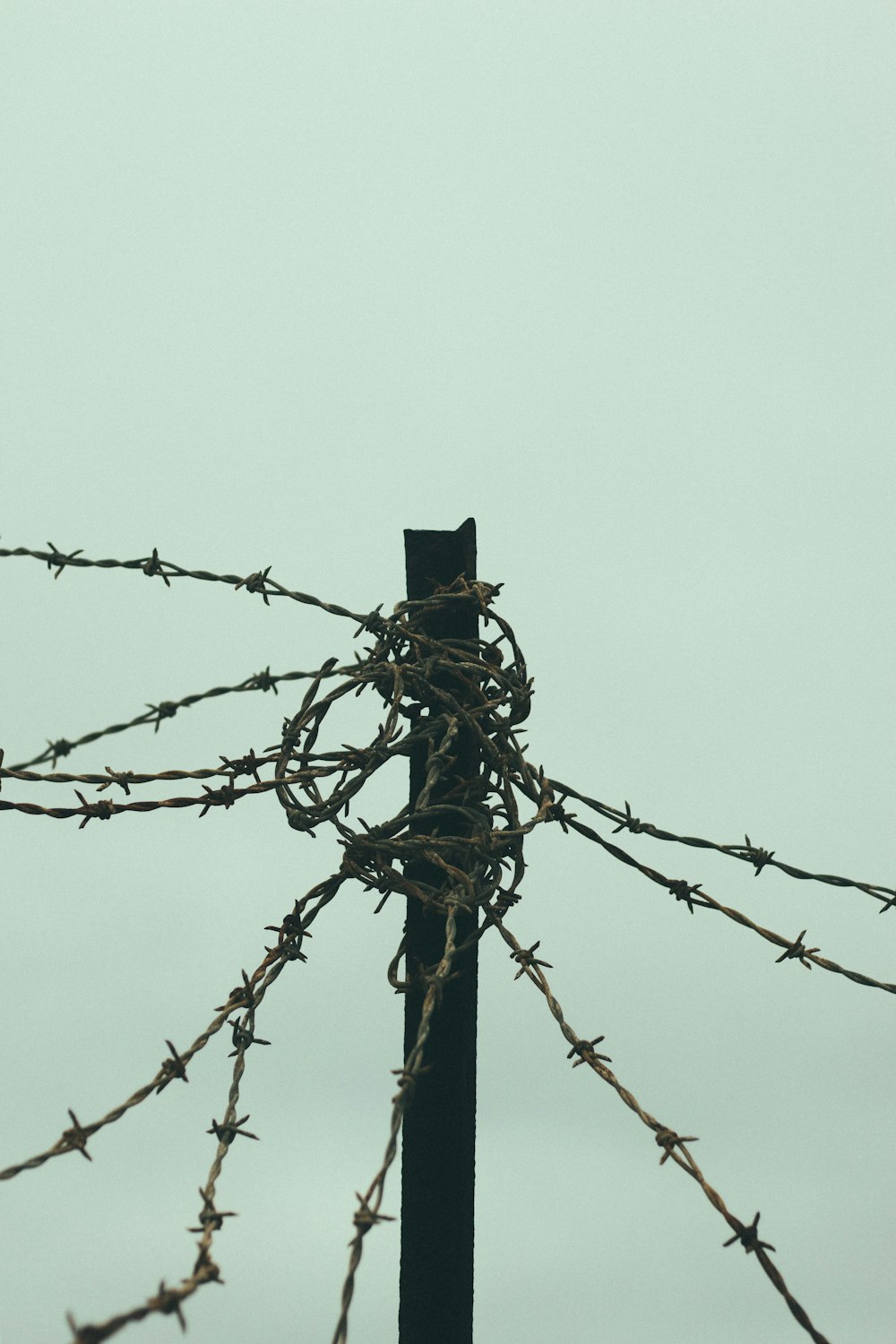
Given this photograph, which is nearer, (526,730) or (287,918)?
(287,918)

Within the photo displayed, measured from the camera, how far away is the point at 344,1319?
2139 millimetres

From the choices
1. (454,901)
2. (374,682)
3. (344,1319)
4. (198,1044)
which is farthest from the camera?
(374,682)

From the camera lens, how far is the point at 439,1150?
3.21 meters

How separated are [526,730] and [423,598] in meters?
0.39

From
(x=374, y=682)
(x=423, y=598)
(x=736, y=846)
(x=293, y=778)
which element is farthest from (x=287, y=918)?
(x=736, y=846)

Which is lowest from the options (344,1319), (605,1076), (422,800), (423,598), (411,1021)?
(344,1319)

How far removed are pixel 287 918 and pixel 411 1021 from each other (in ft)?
1.23

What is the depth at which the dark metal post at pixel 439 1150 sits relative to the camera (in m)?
3.17

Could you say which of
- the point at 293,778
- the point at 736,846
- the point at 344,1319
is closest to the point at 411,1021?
the point at 293,778

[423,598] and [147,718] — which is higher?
[423,598]

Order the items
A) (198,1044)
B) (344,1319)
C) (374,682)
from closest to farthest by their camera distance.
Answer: (344,1319), (198,1044), (374,682)

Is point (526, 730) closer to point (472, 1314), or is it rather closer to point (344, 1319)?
point (472, 1314)

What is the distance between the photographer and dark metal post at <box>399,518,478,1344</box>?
3.17 meters

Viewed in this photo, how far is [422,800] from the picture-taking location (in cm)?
326
